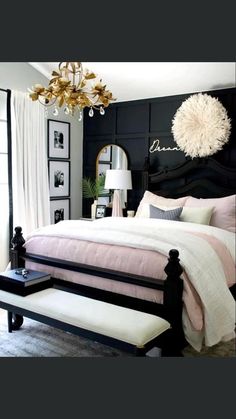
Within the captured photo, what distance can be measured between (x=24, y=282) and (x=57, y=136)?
181cm

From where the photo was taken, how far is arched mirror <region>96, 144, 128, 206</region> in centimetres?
403

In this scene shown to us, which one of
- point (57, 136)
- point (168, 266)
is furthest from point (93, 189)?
point (168, 266)

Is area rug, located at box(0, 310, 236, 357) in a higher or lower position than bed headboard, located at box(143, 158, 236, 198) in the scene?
lower

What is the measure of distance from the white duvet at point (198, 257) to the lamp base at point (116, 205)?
110cm

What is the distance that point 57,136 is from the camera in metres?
3.66

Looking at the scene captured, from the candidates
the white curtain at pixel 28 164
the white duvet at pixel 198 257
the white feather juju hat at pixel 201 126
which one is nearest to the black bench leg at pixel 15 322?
the white duvet at pixel 198 257

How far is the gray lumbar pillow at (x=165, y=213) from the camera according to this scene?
289 centimetres

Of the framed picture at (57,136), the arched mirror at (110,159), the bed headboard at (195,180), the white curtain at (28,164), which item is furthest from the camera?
the arched mirror at (110,159)

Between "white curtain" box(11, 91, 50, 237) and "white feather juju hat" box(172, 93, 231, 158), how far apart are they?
133cm

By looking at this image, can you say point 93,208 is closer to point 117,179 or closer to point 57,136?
point 117,179

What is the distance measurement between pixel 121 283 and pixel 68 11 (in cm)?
146

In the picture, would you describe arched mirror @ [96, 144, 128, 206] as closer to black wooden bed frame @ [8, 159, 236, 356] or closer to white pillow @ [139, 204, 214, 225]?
black wooden bed frame @ [8, 159, 236, 356]

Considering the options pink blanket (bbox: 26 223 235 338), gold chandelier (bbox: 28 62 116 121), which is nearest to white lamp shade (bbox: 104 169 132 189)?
pink blanket (bbox: 26 223 235 338)

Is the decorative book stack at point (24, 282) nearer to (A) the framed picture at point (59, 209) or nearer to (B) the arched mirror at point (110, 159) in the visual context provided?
(A) the framed picture at point (59, 209)
